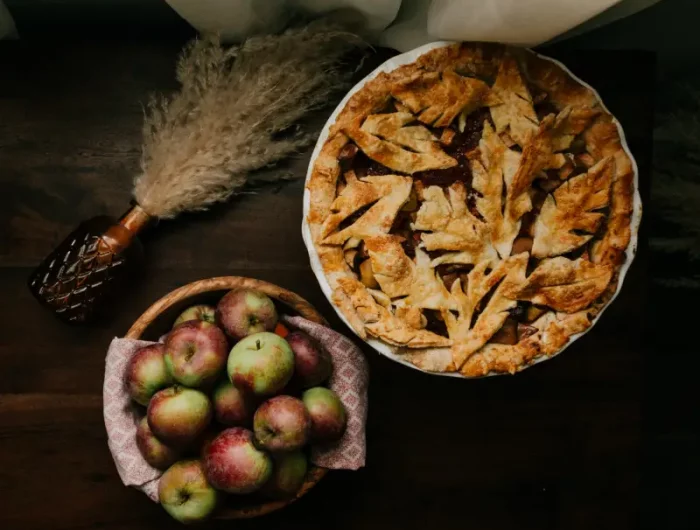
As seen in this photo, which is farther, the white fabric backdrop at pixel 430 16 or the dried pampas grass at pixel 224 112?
the dried pampas grass at pixel 224 112

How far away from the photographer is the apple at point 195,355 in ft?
3.14

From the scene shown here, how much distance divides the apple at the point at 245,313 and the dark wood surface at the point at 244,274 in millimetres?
136

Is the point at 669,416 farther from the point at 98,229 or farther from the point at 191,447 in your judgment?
the point at 98,229

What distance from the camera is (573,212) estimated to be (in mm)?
1014

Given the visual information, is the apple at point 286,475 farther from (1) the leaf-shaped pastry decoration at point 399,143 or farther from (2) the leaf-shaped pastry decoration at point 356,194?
(1) the leaf-shaped pastry decoration at point 399,143

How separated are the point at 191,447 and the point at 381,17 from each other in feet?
2.04

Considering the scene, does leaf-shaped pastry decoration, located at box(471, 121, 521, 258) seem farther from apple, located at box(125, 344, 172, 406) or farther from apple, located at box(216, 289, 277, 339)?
apple, located at box(125, 344, 172, 406)

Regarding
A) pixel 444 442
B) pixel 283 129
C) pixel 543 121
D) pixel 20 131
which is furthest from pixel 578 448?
pixel 20 131

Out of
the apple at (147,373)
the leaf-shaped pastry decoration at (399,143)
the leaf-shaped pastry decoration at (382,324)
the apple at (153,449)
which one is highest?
the leaf-shaped pastry decoration at (399,143)

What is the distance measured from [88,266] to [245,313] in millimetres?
250

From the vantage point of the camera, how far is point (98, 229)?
107 centimetres

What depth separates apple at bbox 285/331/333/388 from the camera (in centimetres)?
99

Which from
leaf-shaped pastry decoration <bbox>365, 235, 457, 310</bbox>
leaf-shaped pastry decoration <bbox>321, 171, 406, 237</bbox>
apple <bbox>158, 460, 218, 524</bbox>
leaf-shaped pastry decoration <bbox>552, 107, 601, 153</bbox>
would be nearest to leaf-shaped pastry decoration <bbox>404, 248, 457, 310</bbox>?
leaf-shaped pastry decoration <bbox>365, 235, 457, 310</bbox>

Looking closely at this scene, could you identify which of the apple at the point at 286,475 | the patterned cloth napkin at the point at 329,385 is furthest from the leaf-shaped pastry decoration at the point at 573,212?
the apple at the point at 286,475
